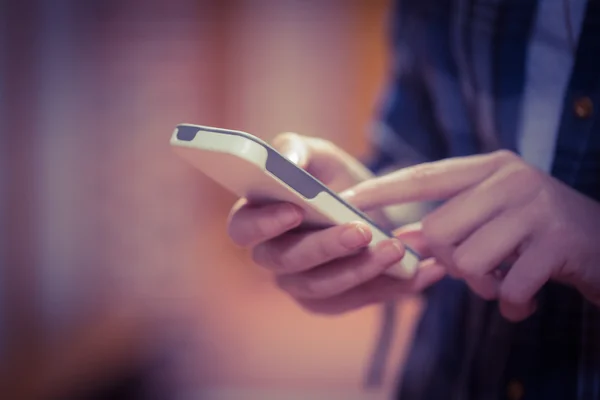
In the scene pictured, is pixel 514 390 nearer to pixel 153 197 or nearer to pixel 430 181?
pixel 430 181

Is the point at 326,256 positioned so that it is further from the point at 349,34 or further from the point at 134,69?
the point at 349,34

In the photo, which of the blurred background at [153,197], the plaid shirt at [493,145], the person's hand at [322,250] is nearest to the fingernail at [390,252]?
the person's hand at [322,250]

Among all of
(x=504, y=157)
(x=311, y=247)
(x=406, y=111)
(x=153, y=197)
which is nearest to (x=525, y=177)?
(x=504, y=157)

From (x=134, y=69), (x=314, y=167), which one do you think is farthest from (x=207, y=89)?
(x=314, y=167)

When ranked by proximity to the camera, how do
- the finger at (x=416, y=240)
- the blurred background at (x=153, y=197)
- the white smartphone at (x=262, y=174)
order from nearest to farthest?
the white smartphone at (x=262, y=174) < the finger at (x=416, y=240) < the blurred background at (x=153, y=197)

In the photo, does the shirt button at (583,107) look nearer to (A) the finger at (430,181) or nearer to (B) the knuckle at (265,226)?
(A) the finger at (430,181)

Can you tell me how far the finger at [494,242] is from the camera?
30cm

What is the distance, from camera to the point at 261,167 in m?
0.27

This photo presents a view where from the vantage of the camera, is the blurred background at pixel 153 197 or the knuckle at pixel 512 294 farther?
the blurred background at pixel 153 197

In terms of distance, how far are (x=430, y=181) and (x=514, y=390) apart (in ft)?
0.60

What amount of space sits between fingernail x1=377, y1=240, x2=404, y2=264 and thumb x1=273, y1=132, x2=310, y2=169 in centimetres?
7

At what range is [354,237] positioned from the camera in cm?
30

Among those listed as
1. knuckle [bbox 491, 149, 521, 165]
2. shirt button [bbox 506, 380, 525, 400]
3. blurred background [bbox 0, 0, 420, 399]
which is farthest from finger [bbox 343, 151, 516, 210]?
blurred background [bbox 0, 0, 420, 399]

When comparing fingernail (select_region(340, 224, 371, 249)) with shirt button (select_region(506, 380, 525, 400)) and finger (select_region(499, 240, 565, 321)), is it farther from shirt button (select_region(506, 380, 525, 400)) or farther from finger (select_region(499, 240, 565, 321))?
shirt button (select_region(506, 380, 525, 400))
